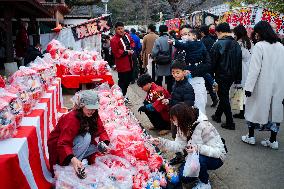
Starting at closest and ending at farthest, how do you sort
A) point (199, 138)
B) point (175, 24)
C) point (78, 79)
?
point (199, 138) < point (78, 79) < point (175, 24)

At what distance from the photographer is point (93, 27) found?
41.5 ft

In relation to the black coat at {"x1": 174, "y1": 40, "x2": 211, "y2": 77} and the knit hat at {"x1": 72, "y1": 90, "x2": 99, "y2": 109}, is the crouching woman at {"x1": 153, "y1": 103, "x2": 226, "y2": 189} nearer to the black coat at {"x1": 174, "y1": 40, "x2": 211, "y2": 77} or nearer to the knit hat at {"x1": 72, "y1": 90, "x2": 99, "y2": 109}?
the knit hat at {"x1": 72, "y1": 90, "x2": 99, "y2": 109}

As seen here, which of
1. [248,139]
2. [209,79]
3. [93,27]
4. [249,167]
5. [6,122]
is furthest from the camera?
[93,27]

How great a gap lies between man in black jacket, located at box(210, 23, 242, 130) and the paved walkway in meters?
0.64

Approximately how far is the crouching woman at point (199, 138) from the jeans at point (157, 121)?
2.28 metres

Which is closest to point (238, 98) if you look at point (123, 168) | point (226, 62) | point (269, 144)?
point (226, 62)

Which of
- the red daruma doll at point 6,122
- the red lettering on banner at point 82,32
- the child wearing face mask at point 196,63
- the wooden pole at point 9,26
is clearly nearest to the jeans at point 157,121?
the child wearing face mask at point 196,63

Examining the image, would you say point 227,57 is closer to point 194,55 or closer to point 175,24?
point 194,55

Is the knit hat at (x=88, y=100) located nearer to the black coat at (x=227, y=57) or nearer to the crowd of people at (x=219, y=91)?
the crowd of people at (x=219, y=91)

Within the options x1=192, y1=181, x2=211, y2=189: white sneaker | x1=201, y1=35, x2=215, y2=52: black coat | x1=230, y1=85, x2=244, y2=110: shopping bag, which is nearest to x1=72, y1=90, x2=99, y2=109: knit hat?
x1=192, y1=181, x2=211, y2=189: white sneaker

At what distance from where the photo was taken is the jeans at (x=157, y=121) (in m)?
6.38

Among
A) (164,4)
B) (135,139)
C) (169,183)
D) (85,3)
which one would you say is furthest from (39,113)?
(164,4)

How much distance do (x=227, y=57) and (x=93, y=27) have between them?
7.37 metres

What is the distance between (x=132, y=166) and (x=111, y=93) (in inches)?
143
